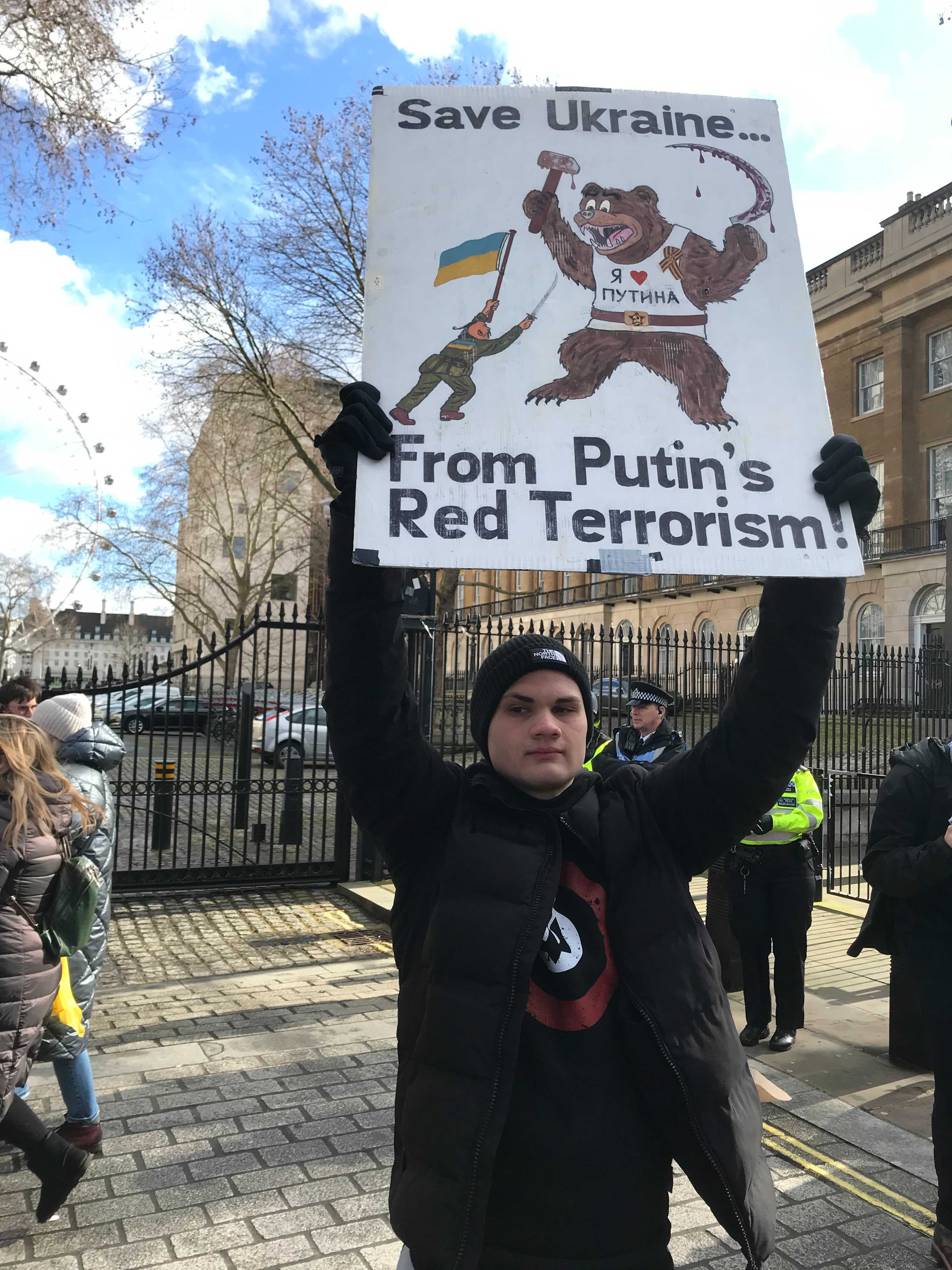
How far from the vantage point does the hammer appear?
2.22 meters

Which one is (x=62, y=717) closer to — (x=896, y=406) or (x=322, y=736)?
(x=322, y=736)

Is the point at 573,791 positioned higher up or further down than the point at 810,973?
higher up

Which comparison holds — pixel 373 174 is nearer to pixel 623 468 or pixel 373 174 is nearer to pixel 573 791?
pixel 623 468

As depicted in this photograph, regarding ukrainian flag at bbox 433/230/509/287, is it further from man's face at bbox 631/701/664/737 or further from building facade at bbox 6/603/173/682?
building facade at bbox 6/603/173/682

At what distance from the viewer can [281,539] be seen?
40.1m

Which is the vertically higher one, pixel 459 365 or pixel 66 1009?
pixel 459 365

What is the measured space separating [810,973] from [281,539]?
35.4m

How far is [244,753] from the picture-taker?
1046 centimetres

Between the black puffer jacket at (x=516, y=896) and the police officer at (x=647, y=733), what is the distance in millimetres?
4151

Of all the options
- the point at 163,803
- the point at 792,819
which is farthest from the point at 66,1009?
the point at 163,803

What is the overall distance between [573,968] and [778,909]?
14.1 feet

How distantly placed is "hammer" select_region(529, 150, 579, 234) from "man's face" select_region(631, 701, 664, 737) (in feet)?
14.1

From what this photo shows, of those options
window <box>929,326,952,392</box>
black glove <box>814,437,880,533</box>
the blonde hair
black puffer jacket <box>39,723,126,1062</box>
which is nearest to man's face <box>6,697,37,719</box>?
black puffer jacket <box>39,723,126,1062</box>

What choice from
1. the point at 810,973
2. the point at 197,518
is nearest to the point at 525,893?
the point at 810,973
